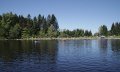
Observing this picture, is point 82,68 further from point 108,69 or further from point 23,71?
point 23,71

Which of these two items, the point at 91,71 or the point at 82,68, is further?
the point at 82,68

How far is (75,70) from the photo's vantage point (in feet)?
148

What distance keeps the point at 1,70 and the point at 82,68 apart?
16484 millimetres

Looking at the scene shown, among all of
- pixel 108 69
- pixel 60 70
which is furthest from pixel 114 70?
pixel 60 70

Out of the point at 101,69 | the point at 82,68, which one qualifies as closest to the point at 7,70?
the point at 82,68

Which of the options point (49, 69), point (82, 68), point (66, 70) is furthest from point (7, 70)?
point (82, 68)

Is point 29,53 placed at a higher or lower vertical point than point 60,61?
higher

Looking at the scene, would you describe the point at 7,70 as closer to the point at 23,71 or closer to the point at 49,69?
the point at 23,71

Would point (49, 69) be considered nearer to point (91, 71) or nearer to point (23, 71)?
point (23, 71)

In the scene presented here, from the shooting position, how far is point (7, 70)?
1785 inches

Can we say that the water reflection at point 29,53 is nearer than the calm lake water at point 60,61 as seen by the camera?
No

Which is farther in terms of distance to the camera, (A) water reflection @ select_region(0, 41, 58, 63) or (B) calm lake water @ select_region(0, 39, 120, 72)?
(A) water reflection @ select_region(0, 41, 58, 63)

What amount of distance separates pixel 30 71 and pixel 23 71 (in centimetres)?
136

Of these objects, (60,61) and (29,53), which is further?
(29,53)
